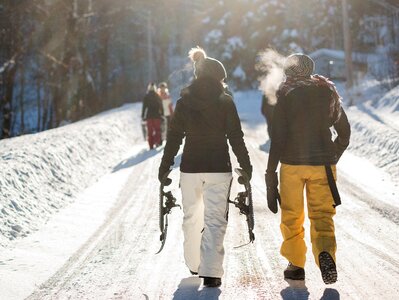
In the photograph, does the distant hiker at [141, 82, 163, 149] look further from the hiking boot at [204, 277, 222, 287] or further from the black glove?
the hiking boot at [204, 277, 222, 287]

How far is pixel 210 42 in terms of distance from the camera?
1991 inches

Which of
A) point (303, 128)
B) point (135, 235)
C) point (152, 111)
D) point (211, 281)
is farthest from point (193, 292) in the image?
point (152, 111)

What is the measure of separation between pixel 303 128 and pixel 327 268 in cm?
120

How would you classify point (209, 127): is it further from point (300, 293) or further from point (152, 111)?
point (152, 111)

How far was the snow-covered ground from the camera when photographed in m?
5.33

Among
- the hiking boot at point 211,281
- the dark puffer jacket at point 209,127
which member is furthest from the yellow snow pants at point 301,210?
the hiking boot at point 211,281

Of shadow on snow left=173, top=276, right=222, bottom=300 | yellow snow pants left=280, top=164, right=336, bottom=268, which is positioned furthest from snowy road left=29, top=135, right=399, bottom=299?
yellow snow pants left=280, top=164, right=336, bottom=268

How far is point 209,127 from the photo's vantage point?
534 cm

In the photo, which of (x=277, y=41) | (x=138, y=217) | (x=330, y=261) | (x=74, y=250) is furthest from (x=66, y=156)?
(x=277, y=41)

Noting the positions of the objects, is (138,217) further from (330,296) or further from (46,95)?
(46,95)

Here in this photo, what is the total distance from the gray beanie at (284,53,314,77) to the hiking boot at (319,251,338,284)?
61.2 inches

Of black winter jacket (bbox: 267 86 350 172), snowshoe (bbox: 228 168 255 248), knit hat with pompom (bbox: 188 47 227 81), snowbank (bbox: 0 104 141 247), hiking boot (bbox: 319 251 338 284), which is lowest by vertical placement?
snowbank (bbox: 0 104 141 247)

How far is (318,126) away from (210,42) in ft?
151

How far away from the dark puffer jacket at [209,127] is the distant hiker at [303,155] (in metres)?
0.36
